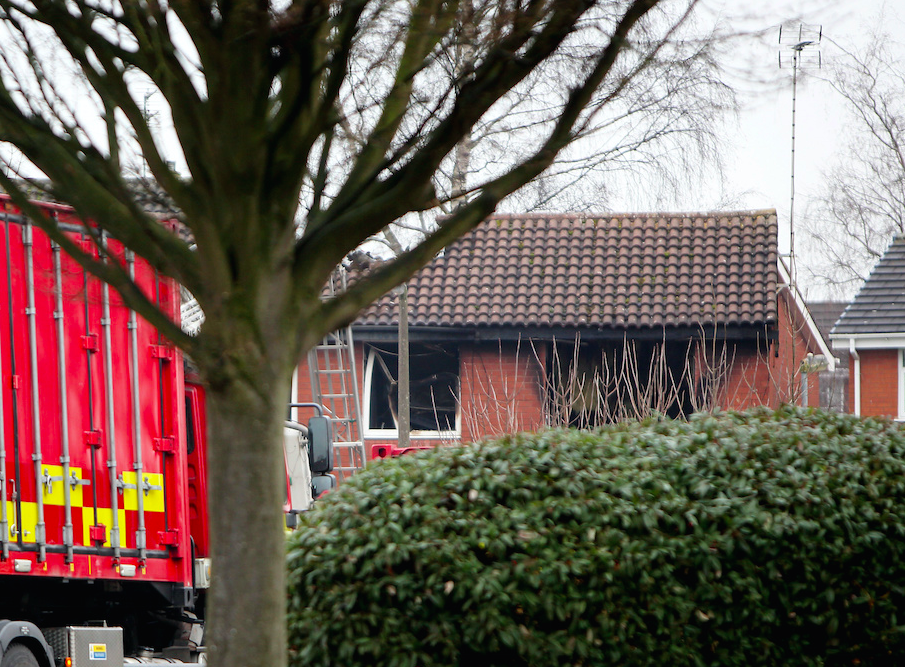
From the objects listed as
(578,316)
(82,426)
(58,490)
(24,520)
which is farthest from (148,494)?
(578,316)

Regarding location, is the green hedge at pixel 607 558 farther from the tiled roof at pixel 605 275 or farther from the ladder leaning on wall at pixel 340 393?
the tiled roof at pixel 605 275

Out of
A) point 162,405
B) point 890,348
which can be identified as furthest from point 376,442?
point 162,405

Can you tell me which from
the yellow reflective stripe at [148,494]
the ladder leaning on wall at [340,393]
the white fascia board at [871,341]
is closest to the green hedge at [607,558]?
the yellow reflective stripe at [148,494]

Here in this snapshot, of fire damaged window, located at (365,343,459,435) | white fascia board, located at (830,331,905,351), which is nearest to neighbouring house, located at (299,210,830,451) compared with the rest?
fire damaged window, located at (365,343,459,435)

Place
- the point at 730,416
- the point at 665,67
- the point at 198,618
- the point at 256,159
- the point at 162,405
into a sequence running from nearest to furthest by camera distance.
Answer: the point at 256,159, the point at 665,67, the point at 730,416, the point at 162,405, the point at 198,618

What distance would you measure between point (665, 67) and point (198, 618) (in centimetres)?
716

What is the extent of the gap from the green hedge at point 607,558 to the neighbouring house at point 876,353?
19516 mm

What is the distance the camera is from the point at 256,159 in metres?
4.16

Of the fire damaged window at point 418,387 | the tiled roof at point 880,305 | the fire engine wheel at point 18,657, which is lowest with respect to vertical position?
the fire engine wheel at point 18,657

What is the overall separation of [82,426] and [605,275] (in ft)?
49.2

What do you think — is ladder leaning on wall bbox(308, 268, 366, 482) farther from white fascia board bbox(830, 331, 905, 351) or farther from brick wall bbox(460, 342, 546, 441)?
white fascia board bbox(830, 331, 905, 351)

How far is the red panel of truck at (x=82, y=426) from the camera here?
23.9 feet

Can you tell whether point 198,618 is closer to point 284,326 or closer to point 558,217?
point 284,326

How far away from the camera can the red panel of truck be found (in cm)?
729
